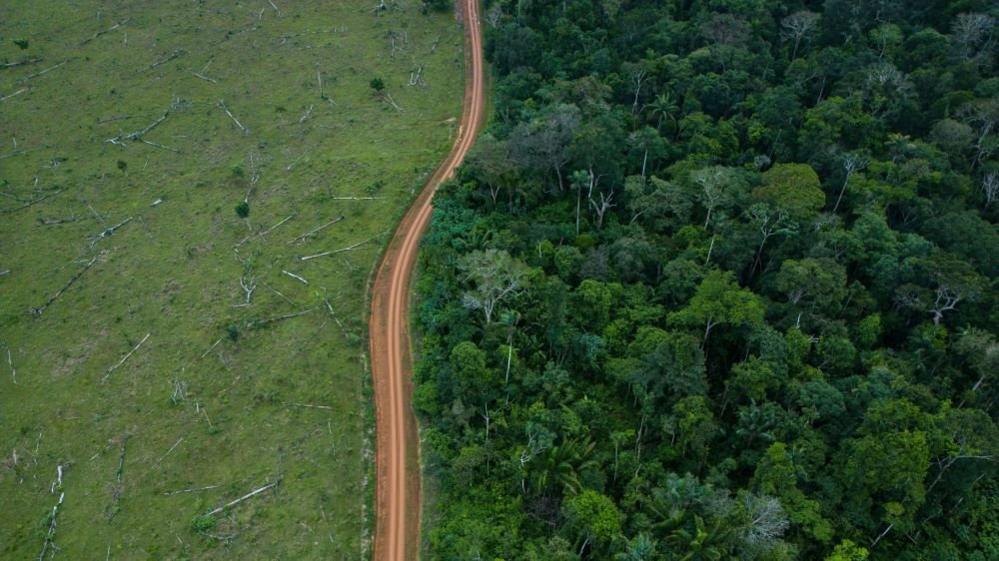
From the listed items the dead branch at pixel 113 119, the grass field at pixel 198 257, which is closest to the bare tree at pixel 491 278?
the grass field at pixel 198 257

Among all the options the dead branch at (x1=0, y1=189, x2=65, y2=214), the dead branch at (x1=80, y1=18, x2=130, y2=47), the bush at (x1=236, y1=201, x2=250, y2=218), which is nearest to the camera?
the bush at (x1=236, y1=201, x2=250, y2=218)

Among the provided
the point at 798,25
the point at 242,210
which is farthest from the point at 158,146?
the point at 798,25

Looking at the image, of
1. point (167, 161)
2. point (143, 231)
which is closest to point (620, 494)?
point (143, 231)

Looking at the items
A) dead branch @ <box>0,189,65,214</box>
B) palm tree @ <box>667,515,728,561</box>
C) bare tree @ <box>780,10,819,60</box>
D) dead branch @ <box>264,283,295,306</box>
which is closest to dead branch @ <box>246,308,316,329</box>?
dead branch @ <box>264,283,295,306</box>

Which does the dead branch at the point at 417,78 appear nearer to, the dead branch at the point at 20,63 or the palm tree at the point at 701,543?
the dead branch at the point at 20,63

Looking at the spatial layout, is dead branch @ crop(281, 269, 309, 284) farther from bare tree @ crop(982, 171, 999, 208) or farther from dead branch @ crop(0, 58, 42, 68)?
dead branch @ crop(0, 58, 42, 68)

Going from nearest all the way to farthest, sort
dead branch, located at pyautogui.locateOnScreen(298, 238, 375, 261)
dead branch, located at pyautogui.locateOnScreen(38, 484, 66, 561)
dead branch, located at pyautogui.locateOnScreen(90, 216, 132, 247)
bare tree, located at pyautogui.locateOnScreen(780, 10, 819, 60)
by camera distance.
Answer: dead branch, located at pyautogui.locateOnScreen(38, 484, 66, 561) < dead branch, located at pyautogui.locateOnScreen(298, 238, 375, 261) < dead branch, located at pyautogui.locateOnScreen(90, 216, 132, 247) < bare tree, located at pyautogui.locateOnScreen(780, 10, 819, 60)

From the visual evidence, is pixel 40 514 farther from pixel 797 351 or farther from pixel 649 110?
pixel 649 110
